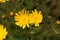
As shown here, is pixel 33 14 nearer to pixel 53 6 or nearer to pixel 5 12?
pixel 5 12

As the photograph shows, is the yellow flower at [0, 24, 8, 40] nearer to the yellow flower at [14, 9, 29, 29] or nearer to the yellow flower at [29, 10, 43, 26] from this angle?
the yellow flower at [14, 9, 29, 29]

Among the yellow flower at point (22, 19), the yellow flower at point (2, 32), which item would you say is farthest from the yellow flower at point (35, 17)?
the yellow flower at point (2, 32)

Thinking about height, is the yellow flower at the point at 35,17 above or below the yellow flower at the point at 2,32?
above

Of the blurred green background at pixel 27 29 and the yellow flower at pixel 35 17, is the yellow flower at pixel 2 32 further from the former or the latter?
the yellow flower at pixel 35 17

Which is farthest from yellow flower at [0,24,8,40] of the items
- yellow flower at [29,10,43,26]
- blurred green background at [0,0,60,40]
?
yellow flower at [29,10,43,26]

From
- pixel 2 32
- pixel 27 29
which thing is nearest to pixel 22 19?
pixel 27 29

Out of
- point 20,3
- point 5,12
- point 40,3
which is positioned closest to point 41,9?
point 40,3

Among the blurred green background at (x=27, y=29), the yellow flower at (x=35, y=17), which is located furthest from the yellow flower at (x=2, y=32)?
the yellow flower at (x=35, y=17)

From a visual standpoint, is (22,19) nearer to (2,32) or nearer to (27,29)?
(27,29)
